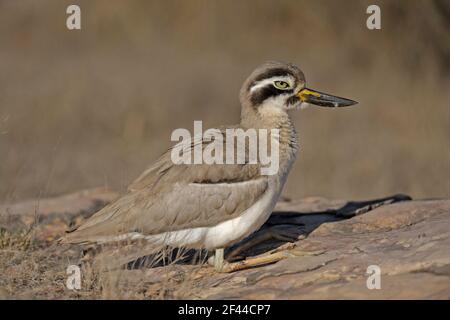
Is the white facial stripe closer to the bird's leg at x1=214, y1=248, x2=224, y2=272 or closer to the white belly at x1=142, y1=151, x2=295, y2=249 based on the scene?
the white belly at x1=142, y1=151, x2=295, y2=249

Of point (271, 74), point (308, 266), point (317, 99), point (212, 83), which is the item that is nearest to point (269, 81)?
point (271, 74)

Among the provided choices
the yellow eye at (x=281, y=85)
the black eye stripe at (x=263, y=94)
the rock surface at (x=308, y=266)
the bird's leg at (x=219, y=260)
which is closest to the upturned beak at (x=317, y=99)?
the yellow eye at (x=281, y=85)

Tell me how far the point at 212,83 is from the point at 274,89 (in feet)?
34.9

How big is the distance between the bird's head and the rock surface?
→ 4.51 ft

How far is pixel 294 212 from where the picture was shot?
954 centimetres

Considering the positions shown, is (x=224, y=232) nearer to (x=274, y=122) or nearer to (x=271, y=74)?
(x=274, y=122)

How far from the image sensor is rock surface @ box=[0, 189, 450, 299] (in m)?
6.42

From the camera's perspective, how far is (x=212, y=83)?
18.9 m
